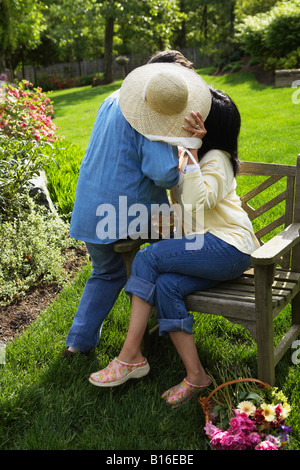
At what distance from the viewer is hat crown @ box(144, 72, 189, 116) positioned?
2.31 meters

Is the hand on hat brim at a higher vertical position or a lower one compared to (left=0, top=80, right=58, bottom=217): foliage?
higher

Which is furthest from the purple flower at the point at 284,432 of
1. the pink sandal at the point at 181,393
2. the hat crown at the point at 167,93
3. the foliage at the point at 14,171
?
the foliage at the point at 14,171

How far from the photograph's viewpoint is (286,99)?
934 cm

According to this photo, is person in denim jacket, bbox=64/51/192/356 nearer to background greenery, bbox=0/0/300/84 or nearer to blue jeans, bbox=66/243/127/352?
blue jeans, bbox=66/243/127/352

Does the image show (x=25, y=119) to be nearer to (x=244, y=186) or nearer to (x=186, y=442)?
(x=244, y=186)

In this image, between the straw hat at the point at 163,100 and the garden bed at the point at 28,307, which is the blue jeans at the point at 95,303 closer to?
the garden bed at the point at 28,307

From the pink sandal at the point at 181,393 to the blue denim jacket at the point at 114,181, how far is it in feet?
2.57

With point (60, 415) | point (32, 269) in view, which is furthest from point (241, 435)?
point (32, 269)

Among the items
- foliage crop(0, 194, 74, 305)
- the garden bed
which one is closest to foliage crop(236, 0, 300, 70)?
foliage crop(0, 194, 74, 305)

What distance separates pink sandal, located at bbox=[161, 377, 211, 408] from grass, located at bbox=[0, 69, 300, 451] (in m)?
0.04

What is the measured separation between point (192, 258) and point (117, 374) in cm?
67

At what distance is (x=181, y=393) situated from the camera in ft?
8.16

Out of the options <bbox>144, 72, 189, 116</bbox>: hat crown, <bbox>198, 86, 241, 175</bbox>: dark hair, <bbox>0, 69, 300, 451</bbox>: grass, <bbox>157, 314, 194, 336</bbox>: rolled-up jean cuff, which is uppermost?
<bbox>144, 72, 189, 116</bbox>: hat crown

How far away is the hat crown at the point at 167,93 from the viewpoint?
2307 millimetres
